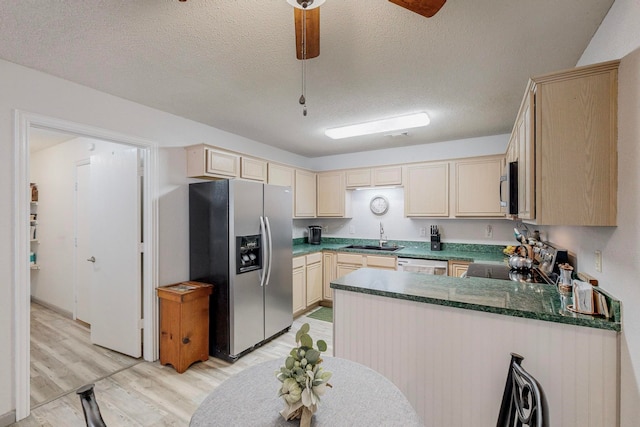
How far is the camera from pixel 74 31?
5.32ft

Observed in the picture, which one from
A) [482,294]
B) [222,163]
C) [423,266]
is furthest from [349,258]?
[482,294]

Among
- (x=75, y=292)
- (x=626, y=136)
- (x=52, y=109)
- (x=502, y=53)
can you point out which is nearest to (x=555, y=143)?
(x=626, y=136)

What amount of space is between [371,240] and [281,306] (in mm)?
2004

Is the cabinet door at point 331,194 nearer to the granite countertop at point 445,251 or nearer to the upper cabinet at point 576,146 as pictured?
the granite countertop at point 445,251

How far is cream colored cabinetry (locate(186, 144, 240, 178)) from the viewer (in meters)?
2.96

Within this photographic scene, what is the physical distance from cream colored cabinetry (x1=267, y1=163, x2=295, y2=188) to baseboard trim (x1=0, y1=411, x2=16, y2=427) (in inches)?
117

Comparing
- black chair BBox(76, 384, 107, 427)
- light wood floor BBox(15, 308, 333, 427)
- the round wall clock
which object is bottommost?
light wood floor BBox(15, 308, 333, 427)

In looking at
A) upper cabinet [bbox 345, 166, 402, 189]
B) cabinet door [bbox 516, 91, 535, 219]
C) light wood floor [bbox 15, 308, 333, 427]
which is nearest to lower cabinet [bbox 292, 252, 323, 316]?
light wood floor [bbox 15, 308, 333, 427]

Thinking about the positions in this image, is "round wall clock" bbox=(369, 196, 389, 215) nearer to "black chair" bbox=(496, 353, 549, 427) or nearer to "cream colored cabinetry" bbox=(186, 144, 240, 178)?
"cream colored cabinetry" bbox=(186, 144, 240, 178)

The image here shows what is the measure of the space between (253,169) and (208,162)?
66cm

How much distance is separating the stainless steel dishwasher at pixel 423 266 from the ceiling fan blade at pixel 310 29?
2946 millimetres

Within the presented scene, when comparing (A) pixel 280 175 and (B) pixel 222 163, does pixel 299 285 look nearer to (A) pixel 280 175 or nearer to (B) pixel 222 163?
(A) pixel 280 175

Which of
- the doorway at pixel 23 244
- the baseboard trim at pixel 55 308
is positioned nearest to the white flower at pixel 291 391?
the doorway at pixel 23 244

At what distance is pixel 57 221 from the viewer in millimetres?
4191
